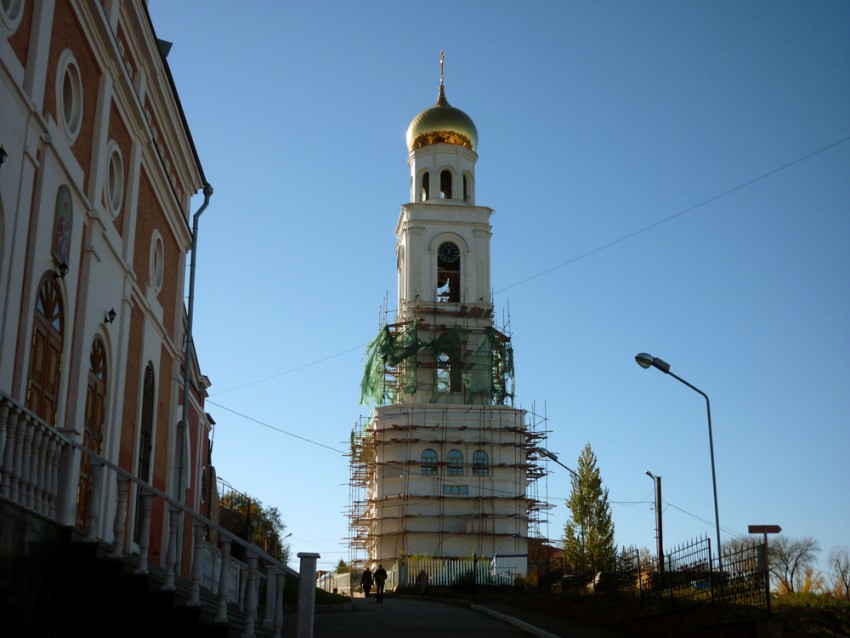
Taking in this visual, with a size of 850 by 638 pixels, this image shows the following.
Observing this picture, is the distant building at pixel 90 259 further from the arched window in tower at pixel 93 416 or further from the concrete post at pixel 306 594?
the concrete post at pixel 306 594

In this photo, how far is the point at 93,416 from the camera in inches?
671

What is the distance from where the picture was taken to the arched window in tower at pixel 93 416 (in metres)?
16.4

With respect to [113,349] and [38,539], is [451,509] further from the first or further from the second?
[38,539]

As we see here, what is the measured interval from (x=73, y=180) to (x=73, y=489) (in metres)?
5.65

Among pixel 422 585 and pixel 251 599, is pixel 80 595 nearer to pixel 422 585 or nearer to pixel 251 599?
pixel 251 599

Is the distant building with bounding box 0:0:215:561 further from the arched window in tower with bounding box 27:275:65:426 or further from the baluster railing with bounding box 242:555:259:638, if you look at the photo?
the baluster railing with bounding box 242:555:259:638

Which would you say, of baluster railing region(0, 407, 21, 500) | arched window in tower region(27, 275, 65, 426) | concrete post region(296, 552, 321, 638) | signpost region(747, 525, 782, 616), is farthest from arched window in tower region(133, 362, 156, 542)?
signpost region(747, 525, 782, 616)

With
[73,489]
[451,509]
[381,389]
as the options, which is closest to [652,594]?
[73,489]

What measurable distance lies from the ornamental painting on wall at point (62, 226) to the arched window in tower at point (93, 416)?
2.11 m

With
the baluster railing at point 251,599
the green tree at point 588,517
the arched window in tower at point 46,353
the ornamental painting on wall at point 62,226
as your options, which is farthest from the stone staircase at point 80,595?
the green tree at point 588,517

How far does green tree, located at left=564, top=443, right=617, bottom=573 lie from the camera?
47219 mm

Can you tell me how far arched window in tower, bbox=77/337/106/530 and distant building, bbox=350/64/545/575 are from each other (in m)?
35.4

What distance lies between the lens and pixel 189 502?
26.9 m

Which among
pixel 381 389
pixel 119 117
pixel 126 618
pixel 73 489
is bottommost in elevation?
pixel 126 618
